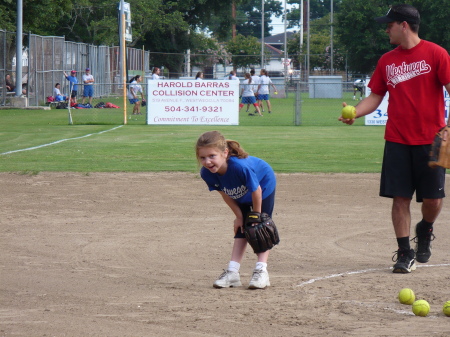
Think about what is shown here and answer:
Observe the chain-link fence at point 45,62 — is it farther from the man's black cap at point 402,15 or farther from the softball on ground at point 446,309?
the softball on ground at point 446,309

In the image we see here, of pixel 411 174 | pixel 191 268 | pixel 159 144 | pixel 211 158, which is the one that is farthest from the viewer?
pixel 159 144

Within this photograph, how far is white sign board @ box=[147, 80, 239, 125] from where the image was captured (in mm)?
22094

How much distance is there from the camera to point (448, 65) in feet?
19.0

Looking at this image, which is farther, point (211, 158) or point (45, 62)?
point (45, 62)

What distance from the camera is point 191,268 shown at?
20.1 ft

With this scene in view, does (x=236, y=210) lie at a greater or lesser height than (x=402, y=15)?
lesser

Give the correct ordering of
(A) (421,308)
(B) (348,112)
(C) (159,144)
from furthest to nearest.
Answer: (C) (159,144) → (B) (348,112) → (A) (421,308)

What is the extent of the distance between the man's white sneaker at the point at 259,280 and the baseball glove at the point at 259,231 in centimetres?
19

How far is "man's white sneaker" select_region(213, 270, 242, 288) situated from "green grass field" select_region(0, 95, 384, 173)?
6.90 m

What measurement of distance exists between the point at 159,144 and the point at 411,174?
1114 cm

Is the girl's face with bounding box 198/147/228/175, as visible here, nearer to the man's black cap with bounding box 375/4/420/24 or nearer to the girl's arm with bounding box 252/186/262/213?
the girl's arm with bounding box 252/186/262/213

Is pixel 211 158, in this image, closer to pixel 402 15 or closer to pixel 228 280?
pixel 228 280

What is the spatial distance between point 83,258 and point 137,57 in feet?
147

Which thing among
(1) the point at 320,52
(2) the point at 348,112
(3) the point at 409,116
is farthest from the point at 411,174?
(1) the point at 320,52
